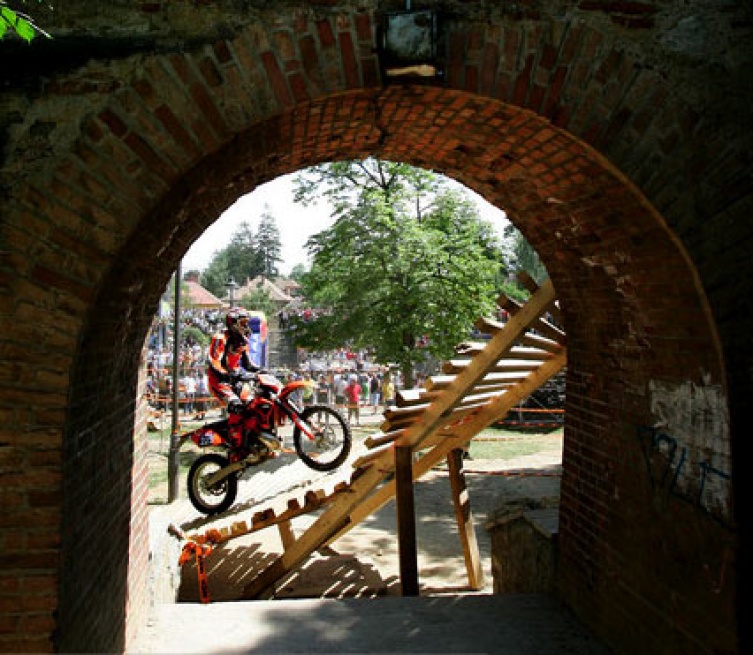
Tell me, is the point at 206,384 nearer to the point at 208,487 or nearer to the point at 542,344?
the point at 208,487

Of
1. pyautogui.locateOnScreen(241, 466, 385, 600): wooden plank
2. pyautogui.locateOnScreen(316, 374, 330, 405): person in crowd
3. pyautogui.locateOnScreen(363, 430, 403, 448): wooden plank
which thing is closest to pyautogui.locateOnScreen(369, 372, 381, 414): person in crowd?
pyautogui.locateOnScreen(316, 374, 330, 405): person in crowd

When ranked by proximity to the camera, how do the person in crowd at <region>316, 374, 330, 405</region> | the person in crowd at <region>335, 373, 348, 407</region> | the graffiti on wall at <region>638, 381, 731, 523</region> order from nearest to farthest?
the graffiti on wall at <region>638, 381, 731, 523</region>, the person in crowd at <region>316, 374, 330, 405</region>, the person in crowd at <region>335, 373, 348, 407</region>

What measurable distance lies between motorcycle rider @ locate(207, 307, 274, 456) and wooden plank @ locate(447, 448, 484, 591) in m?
3.12

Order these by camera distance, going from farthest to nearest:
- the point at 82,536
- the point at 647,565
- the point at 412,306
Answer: the point at 412,306, the point at 647,565, the point at 82,536

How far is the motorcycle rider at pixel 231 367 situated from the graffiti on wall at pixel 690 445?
20.0 feet

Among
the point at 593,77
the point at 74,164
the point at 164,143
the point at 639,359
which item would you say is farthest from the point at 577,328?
the point at 74,164

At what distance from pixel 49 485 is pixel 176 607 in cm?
268

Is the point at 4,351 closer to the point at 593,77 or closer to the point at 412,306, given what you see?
the point at 593,77

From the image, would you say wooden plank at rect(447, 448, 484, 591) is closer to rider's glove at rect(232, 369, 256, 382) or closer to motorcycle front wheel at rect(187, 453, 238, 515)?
rider's glove at rect(232, 369, 256, 382)

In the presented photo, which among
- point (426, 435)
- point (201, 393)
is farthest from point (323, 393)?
point (426, 435)

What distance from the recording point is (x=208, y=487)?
27.9 feet

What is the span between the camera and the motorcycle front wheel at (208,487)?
8.41 metres

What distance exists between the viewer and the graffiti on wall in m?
3.04

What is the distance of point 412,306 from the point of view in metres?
14.4
